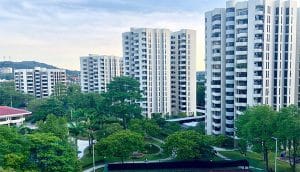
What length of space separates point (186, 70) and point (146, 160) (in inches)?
1574

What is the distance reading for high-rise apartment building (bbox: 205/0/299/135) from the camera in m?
52.1

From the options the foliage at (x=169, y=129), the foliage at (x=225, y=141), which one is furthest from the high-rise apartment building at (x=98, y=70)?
the foliage at (x=225, y=141)

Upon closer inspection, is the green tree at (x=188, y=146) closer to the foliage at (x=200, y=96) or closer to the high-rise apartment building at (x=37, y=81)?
the foliage at (x=200, y=96)

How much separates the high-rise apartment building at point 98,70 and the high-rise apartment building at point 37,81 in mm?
12996

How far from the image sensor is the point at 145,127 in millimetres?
55656

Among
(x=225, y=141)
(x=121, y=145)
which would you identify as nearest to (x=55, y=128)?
(x=121, y=145)

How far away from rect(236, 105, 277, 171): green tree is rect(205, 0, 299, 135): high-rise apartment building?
11149mm

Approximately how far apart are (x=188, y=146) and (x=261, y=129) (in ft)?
31.5

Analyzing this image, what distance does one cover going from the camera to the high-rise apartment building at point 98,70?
11419cm

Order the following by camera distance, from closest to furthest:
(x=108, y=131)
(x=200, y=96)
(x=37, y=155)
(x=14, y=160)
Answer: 1. (x=14, y=160)
2. (x=37, y=155)
3. (x=108, y=131)
4. (x=200, y=96)

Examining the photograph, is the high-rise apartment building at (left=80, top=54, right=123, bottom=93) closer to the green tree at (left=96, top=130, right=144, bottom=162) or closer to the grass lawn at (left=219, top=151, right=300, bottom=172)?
the grass lawn at (left=219, top=151, right=300, bottom=172)

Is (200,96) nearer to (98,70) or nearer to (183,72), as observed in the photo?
(183,72)

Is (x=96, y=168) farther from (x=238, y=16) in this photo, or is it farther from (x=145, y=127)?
(x=238, y=16)

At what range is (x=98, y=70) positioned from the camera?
11425cm
